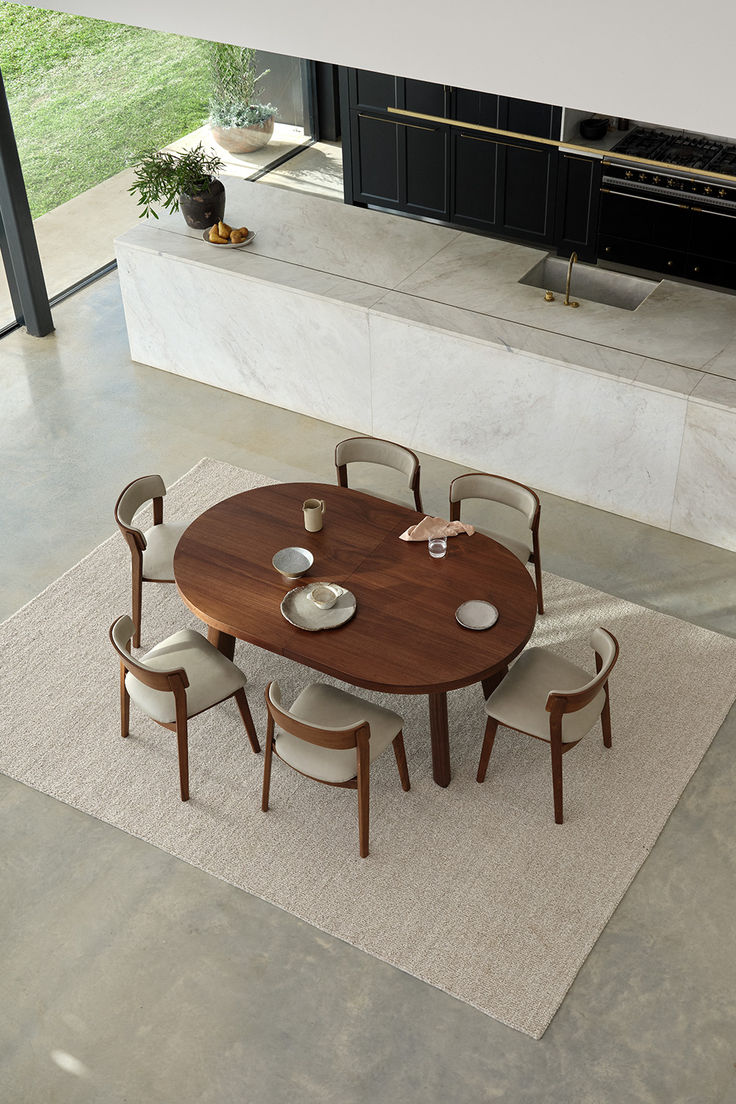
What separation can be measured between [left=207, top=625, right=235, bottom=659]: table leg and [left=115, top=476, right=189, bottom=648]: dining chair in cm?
39

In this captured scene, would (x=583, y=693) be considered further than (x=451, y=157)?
No

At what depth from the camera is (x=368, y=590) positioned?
15.3 ft

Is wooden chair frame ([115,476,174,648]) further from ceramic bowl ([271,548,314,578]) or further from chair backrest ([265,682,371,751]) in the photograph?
chair backrest ([265,682,371,751])

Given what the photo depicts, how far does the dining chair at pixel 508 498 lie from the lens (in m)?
5.19

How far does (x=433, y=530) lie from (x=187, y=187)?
3.09 meters

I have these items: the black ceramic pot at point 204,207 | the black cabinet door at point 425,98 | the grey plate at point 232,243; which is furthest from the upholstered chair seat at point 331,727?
the black cabinet door at point 425,98

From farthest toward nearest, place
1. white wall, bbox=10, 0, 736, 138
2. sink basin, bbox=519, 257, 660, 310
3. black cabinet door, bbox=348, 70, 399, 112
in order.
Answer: black cabinet door, bbox=348, 70, 399, 112 < sink basin, bbox=519, 257, 660, 310 < white wall, bbox=10, 0, 736, 138

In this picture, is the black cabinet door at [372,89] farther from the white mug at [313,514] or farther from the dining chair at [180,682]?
the dining chair at [180,682]

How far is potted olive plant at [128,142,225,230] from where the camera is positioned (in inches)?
264

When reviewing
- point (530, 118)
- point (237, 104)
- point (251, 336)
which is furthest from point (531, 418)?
point (237, 104)

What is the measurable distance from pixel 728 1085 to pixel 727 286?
530 centimetres

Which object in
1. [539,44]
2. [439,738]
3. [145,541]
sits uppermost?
[539,44]

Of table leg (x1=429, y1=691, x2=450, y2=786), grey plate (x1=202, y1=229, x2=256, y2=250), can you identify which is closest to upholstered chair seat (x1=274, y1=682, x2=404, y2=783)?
table leg (x1=429, y1=691, x2=450, y2=786)

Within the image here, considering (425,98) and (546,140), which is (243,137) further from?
(546,140)
